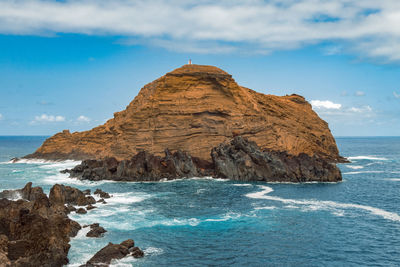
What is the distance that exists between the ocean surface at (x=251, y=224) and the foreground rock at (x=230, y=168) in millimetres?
5925

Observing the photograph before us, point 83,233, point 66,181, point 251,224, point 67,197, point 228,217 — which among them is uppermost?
point 66,181

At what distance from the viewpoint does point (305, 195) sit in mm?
56531

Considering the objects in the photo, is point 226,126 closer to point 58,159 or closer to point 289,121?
point 289,121

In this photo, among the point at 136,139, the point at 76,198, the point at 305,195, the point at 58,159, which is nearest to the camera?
the point at 76,198

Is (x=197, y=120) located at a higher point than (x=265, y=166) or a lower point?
higher

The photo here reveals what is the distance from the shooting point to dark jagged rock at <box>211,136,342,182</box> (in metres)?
72.0

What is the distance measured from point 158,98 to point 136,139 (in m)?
12.1

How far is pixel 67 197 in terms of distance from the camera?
49094 millimetres

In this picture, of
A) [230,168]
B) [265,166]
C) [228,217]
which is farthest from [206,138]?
[228,217]

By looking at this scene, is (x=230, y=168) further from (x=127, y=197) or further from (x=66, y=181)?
(x=66, y=181)

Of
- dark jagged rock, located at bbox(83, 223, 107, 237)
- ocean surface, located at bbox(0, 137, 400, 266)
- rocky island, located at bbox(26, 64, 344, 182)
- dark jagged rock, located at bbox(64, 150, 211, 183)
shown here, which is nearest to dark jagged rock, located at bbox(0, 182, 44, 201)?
ocean surface, located at bbox(0, 137, 400, 266)

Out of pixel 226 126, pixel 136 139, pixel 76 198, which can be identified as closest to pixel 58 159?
pixel 136 139

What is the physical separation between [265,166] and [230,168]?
7341 millimetres

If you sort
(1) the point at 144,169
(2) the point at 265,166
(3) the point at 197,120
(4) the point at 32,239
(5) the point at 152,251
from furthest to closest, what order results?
(3) the point at 197,120 → (1) the point at 144,169 → (2) the point at 265,166 → (5) the point at 152,251 → (4) the point at 32,239
